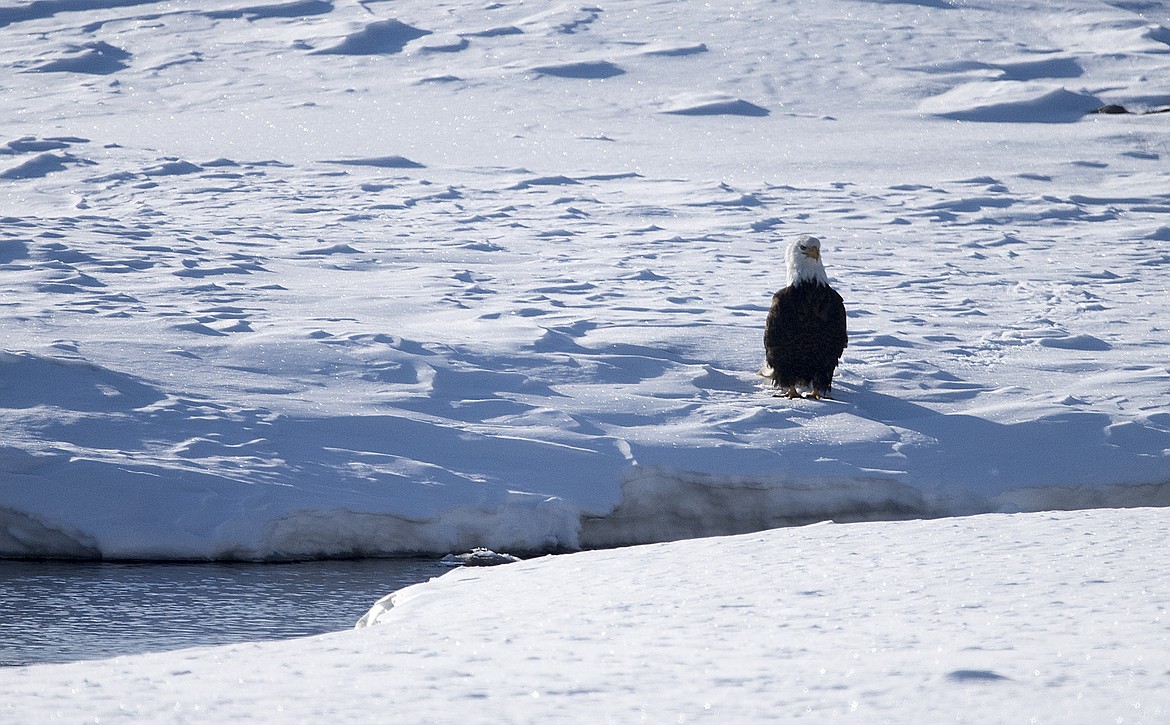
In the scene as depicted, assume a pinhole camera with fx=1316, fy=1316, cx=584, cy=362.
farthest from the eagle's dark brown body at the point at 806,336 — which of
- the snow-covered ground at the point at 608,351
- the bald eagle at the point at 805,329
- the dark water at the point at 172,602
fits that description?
the dark water at the point at 172,602

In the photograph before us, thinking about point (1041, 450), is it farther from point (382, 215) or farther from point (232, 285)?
point (382, 215)

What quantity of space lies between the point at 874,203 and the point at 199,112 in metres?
6.82

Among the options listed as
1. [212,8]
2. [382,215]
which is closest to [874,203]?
[382,215]

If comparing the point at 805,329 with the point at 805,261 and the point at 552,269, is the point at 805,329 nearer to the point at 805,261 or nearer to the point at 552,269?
the point at 805,261

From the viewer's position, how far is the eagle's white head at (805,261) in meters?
6.08

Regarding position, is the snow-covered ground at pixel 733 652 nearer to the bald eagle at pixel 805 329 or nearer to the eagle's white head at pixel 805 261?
the bald eagle at pixel 805 329

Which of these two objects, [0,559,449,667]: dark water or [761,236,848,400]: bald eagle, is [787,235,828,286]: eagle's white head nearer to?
[761,236,848,400]: bald eagle

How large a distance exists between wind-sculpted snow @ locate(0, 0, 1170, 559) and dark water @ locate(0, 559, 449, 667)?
155mm

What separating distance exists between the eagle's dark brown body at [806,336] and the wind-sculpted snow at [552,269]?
180 millimetres

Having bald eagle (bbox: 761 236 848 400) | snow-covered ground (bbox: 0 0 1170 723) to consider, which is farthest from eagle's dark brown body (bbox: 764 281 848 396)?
snow-covered ground (bbox: 0 0 1170 723)

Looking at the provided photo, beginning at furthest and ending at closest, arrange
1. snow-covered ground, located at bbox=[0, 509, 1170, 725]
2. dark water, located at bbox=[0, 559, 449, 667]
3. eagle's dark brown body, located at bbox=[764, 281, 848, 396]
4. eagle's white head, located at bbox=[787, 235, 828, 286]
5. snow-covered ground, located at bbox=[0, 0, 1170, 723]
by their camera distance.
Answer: eagle's white head, located at bbox=[787, 235, 828, 286] < eagle's dark brown body, located at bbox=[764, 281, 848, 396] < dark water, located at bbox=[0, 559, 449, 667] < snow-covered ground, located at bbox=[0, 0, 1170, 723] < snow-covered ground, located at bbox=[0, 509, 1170, 725]

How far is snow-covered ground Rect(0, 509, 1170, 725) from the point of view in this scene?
2.52m

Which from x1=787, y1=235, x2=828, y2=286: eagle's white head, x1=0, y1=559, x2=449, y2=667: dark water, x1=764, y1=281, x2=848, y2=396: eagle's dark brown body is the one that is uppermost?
x1=787, y1=235, x2=828, y2=286: eagle's white head

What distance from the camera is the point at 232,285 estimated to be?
7.59m
